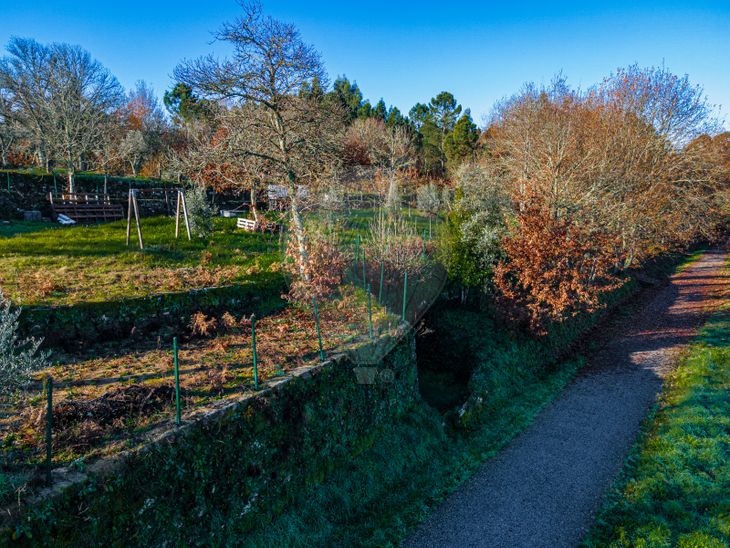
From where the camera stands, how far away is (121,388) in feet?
23.5

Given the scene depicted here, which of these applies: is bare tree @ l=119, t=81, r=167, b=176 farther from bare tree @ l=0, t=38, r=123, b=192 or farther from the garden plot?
the garden plot

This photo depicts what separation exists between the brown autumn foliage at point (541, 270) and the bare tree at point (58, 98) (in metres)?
21.5

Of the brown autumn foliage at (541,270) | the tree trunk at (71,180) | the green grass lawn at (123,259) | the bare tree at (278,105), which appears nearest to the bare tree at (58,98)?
the tree trunk at (71,180)

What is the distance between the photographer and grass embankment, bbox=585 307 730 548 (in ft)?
25.2

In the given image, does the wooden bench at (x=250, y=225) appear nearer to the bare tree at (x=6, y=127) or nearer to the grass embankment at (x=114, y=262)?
the grass embankment at (x=114, y=262)

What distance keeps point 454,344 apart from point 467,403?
2.93m

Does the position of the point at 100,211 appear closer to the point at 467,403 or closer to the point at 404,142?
the point at 467,403

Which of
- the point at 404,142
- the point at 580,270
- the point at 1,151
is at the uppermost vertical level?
the point at 404,142

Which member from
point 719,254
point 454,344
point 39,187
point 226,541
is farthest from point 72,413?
point 719,254

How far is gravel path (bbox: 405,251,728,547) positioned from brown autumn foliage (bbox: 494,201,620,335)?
2.73 meters

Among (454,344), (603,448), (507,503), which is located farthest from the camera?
(454,344)

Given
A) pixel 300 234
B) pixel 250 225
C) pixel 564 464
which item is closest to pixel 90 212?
pixel 250 225

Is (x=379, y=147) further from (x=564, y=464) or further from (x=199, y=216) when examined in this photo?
(x=564, y=464)

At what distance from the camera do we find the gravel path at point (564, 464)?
8094 millimetres
